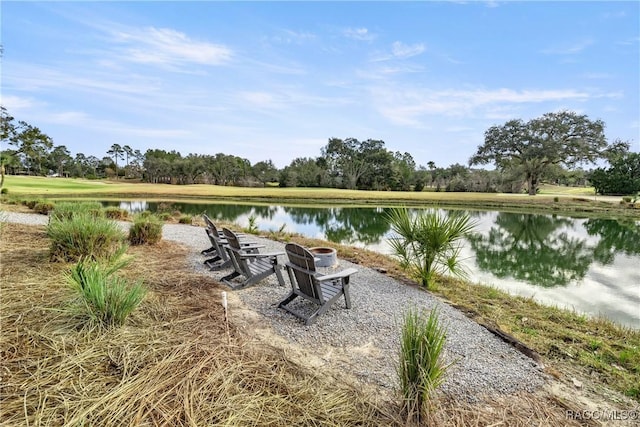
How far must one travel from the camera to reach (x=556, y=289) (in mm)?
7062

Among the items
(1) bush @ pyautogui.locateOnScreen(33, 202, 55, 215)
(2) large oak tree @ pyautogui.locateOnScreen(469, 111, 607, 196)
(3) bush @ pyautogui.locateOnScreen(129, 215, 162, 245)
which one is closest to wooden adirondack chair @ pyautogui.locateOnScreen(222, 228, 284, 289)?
(3) bush @ pyautogui.locateOnScreen(129, 215, 162, 245)

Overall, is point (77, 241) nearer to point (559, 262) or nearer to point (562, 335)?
point (562, 335)

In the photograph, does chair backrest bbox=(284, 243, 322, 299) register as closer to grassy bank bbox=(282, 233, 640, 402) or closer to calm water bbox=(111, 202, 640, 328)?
grassy bank bbox=(282, 233, 640, 402)

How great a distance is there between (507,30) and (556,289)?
11.4 m

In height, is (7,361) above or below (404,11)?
below

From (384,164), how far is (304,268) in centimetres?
5531

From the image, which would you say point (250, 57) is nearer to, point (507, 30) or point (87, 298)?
point (507, 30)

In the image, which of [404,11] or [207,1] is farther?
[404,11]

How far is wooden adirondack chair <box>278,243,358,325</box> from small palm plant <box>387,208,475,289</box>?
6.78 feet

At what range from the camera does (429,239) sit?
5363 mm

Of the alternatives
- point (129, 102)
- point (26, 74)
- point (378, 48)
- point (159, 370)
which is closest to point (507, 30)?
point (378, 48)

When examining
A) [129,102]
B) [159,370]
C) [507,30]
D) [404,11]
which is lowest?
[159,370]

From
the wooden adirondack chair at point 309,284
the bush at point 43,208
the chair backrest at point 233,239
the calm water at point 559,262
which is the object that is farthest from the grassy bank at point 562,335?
the bush at point 43,208

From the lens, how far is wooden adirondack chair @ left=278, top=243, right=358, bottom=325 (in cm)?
359
